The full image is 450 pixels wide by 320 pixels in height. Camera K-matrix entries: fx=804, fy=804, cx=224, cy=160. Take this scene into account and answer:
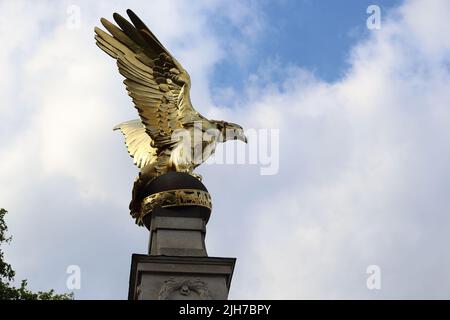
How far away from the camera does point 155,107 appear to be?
18781mm

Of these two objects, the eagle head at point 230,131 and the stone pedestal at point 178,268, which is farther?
the eagle head at point 230,131

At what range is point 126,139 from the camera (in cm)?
1988

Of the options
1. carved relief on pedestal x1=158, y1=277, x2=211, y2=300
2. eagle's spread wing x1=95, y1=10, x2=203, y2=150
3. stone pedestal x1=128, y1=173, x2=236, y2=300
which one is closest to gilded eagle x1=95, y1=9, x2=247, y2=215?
eagle's spread wing x1=95, y1=10, x2=203, y2=150

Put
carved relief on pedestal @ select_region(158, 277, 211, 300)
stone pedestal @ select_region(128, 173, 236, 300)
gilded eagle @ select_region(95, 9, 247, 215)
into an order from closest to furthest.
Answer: carved relief on pedestal @ select_region(158, 277, 211, 300) < stone pedestal @ select_region(128, 173, 236, 300) < gilded eagle @ select_region(95, 9, 247, 215)

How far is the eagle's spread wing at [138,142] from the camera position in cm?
1894

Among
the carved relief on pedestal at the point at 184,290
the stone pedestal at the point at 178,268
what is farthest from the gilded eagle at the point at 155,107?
the carved relief on pedestal at the point at 184,290

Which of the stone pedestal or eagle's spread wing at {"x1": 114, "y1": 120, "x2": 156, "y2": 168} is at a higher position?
eagle's spread wing at {"x1": 114, "y1": 120, "x2": 156, "y2": 168}

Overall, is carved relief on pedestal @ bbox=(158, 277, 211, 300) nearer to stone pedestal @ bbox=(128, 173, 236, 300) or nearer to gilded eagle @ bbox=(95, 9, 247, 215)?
stone pedestal @ bbox=(128, 173, 236, 300)

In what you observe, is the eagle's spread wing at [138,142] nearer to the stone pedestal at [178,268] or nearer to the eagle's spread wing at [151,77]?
the eagle's spread wing at [151,77]

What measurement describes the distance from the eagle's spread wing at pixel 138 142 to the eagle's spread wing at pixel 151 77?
535 millimetres

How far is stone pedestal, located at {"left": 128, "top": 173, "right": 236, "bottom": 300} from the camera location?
1560cm

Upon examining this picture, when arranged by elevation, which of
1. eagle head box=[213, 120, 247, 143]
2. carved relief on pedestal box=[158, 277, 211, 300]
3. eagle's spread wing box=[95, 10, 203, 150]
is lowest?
carved relief on pedestal box=[158, 277, 211, 300]

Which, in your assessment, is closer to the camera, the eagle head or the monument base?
the monument base
